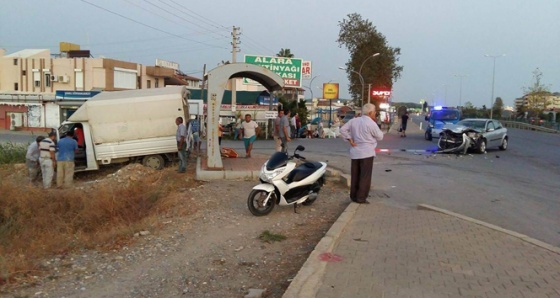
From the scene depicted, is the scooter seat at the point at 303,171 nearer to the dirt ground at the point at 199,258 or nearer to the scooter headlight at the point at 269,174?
the scooter headlight at the point at 269,174

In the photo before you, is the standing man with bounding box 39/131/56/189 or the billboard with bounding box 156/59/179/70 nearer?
the standing man with bounding box 39/131/56/189

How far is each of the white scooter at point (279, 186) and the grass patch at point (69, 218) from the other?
188 cm

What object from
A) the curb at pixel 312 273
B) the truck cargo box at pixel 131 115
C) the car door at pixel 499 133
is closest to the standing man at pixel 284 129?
the truck cargo box at pixel 131 115

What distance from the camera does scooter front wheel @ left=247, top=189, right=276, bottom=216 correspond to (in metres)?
8.20

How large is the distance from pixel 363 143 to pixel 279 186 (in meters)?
1.64

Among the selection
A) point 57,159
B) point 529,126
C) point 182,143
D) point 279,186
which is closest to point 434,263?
point 279,186

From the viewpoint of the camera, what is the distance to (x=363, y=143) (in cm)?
841

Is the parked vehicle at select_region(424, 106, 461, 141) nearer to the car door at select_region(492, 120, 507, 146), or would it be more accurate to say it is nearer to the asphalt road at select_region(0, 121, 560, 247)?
the car door at select_region(492, 120, 507, 146)

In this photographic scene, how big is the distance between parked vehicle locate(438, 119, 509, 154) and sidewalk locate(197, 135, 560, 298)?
12.9 m

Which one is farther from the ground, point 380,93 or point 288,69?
point 288,69

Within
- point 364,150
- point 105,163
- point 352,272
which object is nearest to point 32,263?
point 352,272

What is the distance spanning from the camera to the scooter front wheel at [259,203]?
8195mm

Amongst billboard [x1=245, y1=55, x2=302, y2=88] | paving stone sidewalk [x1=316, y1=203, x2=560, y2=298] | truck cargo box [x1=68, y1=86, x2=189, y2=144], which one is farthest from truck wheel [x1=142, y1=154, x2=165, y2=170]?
billboard [x1=245, y1=55, x2=302, y2=88]

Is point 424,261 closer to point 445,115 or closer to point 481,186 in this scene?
point 481,186
